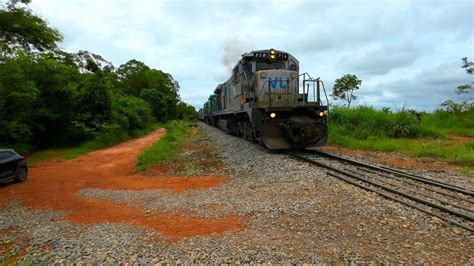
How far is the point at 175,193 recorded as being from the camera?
24.5 feet

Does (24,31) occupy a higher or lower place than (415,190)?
higher

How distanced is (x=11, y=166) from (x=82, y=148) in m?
8.67

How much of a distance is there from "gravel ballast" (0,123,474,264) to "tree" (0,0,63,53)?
4.63 meters

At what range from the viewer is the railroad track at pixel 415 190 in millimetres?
5112

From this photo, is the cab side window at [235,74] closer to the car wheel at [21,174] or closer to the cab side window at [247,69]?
the cab side window at [247,69]

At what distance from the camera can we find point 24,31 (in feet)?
29.4

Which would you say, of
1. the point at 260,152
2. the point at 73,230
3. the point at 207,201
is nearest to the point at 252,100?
the point at 260,152

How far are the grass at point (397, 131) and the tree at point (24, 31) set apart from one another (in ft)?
37.4

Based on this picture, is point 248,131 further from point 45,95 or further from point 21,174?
point 45,95

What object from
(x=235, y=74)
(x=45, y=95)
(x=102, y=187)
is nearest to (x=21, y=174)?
(x=102, y=187)

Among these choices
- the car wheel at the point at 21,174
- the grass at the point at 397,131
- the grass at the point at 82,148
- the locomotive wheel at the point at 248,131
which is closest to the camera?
the car wheel at the point at 21,174

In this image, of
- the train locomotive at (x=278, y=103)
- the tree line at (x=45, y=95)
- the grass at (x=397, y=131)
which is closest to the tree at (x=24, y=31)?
the tree line at (x=45, y=95)

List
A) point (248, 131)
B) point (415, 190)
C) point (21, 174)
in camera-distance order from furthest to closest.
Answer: point (248, 131) → point (21, 174) → point (415, 190)

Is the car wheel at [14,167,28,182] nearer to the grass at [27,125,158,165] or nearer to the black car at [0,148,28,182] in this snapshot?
the black car at [0,148,28,182]
